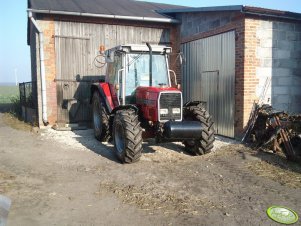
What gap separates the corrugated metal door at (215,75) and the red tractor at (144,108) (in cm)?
192

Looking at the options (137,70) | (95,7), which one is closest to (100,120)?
(137,70)

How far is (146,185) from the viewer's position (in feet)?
18.6

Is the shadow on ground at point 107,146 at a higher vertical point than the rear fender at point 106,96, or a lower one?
lower

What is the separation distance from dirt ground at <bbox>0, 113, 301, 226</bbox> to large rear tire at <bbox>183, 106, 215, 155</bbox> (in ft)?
0.69

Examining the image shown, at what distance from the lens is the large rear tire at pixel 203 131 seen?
729cm

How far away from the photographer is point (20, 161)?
7.25 metres

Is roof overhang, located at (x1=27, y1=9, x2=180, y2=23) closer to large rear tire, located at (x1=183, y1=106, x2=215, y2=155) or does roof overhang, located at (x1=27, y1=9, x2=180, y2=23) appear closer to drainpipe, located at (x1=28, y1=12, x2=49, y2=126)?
drainpipe, located at (x1=28, y1=12, x2=49, y2=126)

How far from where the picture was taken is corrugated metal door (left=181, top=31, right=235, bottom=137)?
9.30 metres

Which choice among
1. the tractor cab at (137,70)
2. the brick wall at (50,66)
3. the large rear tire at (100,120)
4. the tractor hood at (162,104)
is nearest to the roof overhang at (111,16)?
the brick wall at (50,66)

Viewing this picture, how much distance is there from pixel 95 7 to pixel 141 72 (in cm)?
505

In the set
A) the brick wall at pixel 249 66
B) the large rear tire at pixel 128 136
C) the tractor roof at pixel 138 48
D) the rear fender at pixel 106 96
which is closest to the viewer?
the large rear tire at pixel 128 136

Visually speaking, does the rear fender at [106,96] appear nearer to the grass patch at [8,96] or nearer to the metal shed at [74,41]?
the metal shed at [74,41]

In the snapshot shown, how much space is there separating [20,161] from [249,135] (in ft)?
18.2

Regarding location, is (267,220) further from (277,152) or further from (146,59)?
(146,59)
